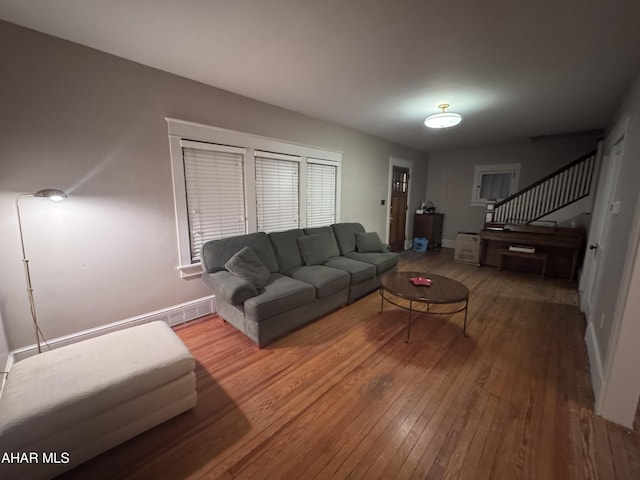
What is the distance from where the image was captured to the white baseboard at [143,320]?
6.73 ft

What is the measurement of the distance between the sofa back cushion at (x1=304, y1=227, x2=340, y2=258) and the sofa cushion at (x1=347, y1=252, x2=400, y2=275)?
0.85ft

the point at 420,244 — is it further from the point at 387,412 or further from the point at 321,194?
the point at 387,412

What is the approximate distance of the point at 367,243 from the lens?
416cm

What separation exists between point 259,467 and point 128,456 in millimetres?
745

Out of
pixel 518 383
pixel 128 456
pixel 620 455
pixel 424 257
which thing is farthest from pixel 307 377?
pixel 424 257

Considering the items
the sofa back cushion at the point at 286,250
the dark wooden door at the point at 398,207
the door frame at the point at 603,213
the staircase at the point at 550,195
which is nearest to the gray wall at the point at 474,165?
the staircase at the point at 550,195

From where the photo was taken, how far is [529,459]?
1399mm

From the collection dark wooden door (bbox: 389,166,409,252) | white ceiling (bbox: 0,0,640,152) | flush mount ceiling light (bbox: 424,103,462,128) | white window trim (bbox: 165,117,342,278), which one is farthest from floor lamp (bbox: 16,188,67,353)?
dark wooden door (bbox: 389,166,409,252)

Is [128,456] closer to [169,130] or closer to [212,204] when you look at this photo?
[212,204]

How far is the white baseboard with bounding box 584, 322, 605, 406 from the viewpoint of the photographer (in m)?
1.75

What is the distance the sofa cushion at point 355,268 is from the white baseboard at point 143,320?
161cm

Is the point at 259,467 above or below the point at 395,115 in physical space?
below

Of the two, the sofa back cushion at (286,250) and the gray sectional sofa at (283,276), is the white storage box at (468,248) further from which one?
the sofa back cushion at (286,250)

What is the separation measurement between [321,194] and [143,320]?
116 inches
